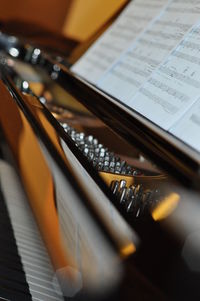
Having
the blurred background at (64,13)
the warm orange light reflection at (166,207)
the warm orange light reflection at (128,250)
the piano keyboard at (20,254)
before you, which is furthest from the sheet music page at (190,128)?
the blurred background at (64,13)

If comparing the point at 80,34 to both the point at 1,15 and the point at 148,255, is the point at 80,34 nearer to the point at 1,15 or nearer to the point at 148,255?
the point at 1,15

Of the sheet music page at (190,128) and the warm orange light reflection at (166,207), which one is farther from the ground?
the sheet music page at (190,128)

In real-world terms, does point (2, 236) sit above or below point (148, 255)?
below

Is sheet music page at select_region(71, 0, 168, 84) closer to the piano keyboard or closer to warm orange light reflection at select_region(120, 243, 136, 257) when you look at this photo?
the piano keyboard

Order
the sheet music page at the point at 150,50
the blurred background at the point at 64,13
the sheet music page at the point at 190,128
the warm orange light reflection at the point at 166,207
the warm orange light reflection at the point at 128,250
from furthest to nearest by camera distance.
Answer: the blurred background at the point at 64,13, the sheet music page at the point at 150,50, the sheet music page at the point at 190,128, the warm orange light reflection at the point at 166,207, the warm orange light reflection at the point at 128,250

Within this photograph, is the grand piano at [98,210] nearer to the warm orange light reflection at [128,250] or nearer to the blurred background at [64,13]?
the warm orange light reflection at [128,250]

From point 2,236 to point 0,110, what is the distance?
18 cm

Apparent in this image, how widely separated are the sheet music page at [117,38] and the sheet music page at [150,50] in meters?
0.05

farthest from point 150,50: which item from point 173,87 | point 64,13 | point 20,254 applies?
point 64,13

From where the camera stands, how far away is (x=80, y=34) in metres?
3.84

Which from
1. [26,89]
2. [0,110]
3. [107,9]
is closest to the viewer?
[0,110]

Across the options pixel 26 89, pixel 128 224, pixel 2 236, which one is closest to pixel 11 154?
pixel 2 236

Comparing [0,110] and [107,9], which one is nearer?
[0,110]

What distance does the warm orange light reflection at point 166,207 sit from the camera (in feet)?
2.06
